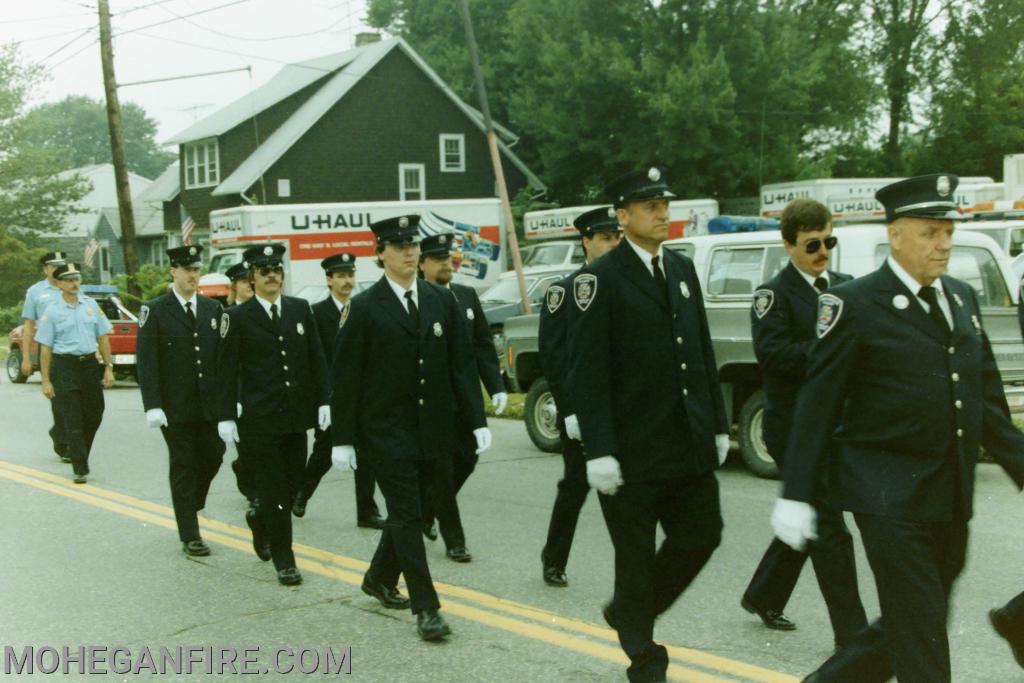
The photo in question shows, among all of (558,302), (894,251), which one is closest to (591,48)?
(558,302)

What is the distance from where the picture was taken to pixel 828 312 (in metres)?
3.97

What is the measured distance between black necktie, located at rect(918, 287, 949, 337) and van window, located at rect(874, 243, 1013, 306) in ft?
20.8

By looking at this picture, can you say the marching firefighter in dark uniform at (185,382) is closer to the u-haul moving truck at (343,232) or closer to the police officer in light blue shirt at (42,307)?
the police officer in light blue shirt at (42,307)

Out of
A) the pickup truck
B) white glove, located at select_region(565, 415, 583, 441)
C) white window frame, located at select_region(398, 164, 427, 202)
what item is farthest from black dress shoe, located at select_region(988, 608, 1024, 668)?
white window frame, located at select_region(398, 164, 427, 202)

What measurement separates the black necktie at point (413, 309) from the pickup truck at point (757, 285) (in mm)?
4313

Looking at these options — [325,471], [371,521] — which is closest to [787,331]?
[371,521]

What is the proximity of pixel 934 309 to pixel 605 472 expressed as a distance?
1.39 m

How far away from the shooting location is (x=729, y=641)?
5.71 m

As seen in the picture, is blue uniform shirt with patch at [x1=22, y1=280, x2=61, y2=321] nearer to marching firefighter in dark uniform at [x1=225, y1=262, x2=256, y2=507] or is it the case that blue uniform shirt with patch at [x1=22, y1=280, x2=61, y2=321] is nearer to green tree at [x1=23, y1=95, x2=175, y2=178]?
marching firefighter in dark uniform at [x1=225, y1=262, x2=256, y2=507]

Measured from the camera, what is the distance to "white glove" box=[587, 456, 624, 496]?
4.70 metres

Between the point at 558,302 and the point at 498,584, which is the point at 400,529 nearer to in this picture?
the point at 498,584

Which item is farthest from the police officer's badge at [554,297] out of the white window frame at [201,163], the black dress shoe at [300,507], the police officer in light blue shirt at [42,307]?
the white window frame at [201,163]

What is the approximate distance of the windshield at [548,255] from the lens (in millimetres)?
26516

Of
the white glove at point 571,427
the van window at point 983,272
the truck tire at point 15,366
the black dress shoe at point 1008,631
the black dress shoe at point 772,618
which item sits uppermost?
the van window at point 983,272
